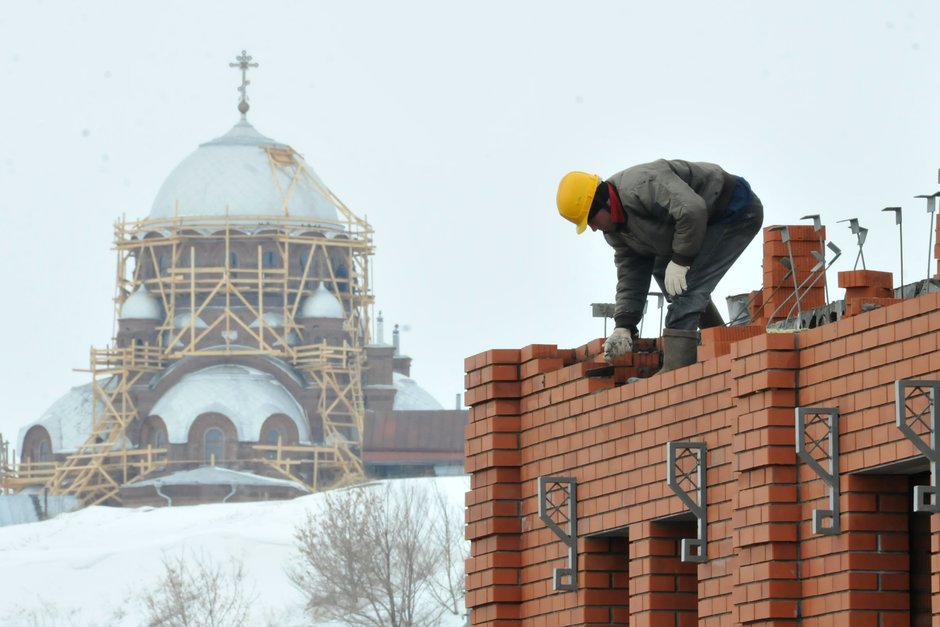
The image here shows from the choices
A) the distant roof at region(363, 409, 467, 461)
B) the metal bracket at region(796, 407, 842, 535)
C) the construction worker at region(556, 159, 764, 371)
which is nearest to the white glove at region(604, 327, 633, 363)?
the construction worker at region(556, 159, 764, 371)

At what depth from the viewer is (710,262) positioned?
15.0 m

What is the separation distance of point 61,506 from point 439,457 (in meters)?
12.7

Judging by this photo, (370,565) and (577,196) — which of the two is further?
(370,565)

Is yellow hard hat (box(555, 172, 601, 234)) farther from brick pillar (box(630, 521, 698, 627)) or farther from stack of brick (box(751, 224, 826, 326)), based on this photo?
stack of brick (box(751, 224, 826, 326))

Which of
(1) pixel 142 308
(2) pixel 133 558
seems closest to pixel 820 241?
(2) pixel 133 558

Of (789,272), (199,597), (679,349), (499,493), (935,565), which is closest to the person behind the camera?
(935,565)

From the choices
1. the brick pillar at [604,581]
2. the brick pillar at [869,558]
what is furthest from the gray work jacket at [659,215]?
the brick pillar at [869,558]

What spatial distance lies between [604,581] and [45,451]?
95559 mm

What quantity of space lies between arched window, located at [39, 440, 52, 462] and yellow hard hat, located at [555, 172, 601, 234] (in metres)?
95.6

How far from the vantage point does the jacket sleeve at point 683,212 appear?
14.4 metres

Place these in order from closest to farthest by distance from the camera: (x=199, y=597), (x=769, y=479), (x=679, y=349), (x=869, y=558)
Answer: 1. (x=869, y=558)
2. (x=769, y=479)
3. (x=679, y=349)
4. (x=199, y=597)

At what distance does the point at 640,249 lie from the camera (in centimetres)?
1501

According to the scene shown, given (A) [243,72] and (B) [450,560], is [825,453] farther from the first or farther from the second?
(A) [243,72]

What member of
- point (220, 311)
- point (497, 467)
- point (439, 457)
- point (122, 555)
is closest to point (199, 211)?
point (220, 311)
